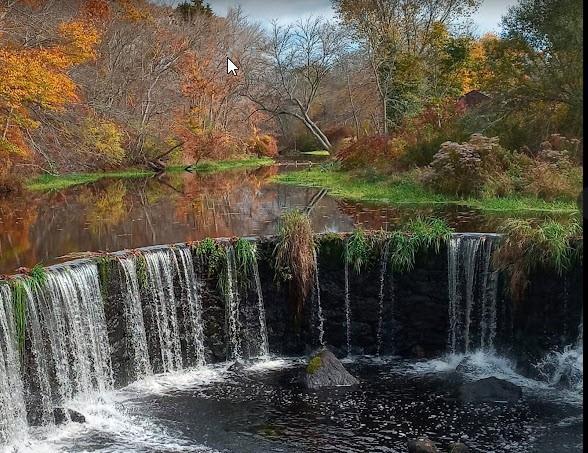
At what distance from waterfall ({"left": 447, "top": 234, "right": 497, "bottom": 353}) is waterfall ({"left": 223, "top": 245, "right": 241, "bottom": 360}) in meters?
2.16

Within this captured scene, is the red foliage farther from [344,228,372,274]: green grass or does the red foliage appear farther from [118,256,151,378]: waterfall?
[118,256,151,378]: waterfall

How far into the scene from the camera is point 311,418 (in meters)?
5.51

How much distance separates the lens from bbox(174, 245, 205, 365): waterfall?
711cm

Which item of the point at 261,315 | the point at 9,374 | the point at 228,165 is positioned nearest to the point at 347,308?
the point at 261,315

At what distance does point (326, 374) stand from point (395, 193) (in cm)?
746

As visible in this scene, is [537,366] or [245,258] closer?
[537,366]

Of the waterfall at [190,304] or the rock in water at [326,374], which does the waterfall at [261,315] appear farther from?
the rock in water at [326,374]

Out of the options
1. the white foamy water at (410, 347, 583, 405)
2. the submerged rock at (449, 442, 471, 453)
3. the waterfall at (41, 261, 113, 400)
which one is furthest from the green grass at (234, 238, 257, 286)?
the submerged rock at (449, 442, 471, 453)

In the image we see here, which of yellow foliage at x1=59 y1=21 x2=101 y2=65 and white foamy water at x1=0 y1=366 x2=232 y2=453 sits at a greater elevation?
yellow foliage at x1=59 y1=21 x2=101 y2=65

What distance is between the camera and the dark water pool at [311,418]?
504 cm

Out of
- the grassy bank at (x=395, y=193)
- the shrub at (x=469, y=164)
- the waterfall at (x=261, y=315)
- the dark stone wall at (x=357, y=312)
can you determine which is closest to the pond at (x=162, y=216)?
the grassy bank at (x=395, y=193)

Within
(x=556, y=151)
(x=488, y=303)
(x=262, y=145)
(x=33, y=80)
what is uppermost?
(x=33, y=80)

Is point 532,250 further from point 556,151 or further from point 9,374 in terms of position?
point 556,151

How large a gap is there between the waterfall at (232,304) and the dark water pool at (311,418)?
2.45 ft
